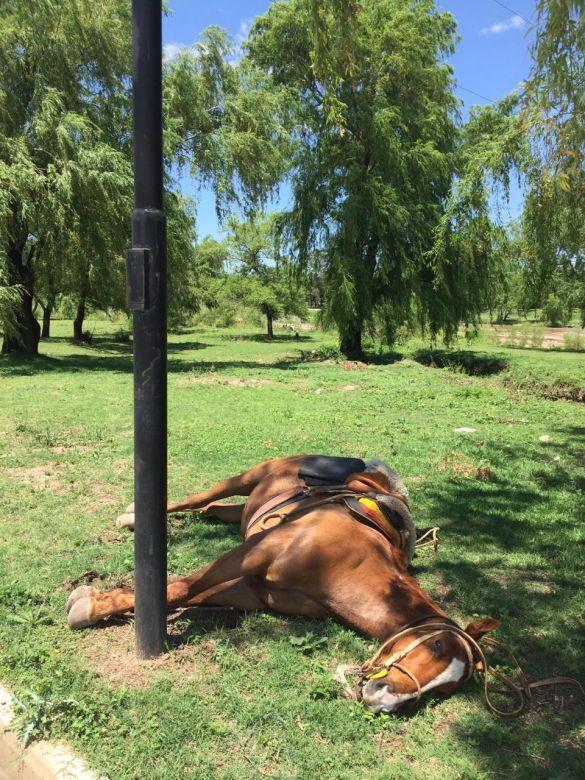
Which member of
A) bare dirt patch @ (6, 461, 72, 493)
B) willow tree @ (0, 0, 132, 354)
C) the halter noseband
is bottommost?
bare dirt patch @ (6, 461, 72, 493)

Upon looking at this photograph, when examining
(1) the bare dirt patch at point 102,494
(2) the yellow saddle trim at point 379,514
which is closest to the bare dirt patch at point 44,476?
(1) the bare dirt patch at point 102,494

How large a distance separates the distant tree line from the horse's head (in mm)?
12346

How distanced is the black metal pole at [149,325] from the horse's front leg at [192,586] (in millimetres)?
263

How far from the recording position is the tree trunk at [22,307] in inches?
685

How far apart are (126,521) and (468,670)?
9.23 feet

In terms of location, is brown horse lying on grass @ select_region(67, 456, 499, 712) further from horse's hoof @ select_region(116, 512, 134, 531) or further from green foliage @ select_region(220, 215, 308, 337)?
green foliage @ select_region(220, 215, 308, 337)

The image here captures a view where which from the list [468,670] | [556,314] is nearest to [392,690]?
[468,670]

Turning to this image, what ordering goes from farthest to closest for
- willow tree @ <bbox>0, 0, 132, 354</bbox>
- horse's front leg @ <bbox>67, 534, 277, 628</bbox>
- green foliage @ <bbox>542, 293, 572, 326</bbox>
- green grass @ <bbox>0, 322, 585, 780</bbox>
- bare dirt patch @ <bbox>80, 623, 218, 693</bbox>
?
green foliage @ <bbox>542, 293, 572, 326</bbox>
willow tree @ <bbox>0, 0, 132, 354</bbox>
horse's front leg @ <bbox>67, 534, 277, 628</bbox>
bare dirt patch @ <bbox>80, 623, 218, 693</bbox>
green grass @ <bbox>0, 322, 585, 780</bbox>

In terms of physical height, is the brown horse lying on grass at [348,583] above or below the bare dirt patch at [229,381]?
above

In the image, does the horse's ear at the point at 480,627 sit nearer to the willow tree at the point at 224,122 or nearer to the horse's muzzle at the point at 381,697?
the horse's muzzle at the point at 381,697

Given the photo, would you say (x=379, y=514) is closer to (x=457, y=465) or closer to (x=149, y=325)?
(x=149, y=325)

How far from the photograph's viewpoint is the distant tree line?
15.9 metres

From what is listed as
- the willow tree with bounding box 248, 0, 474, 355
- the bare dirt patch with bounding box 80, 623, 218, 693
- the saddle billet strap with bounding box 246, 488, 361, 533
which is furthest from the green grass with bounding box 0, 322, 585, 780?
the willow tree with bounding box 248, 0, 474, 355

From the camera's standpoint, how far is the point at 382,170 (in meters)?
20.0
